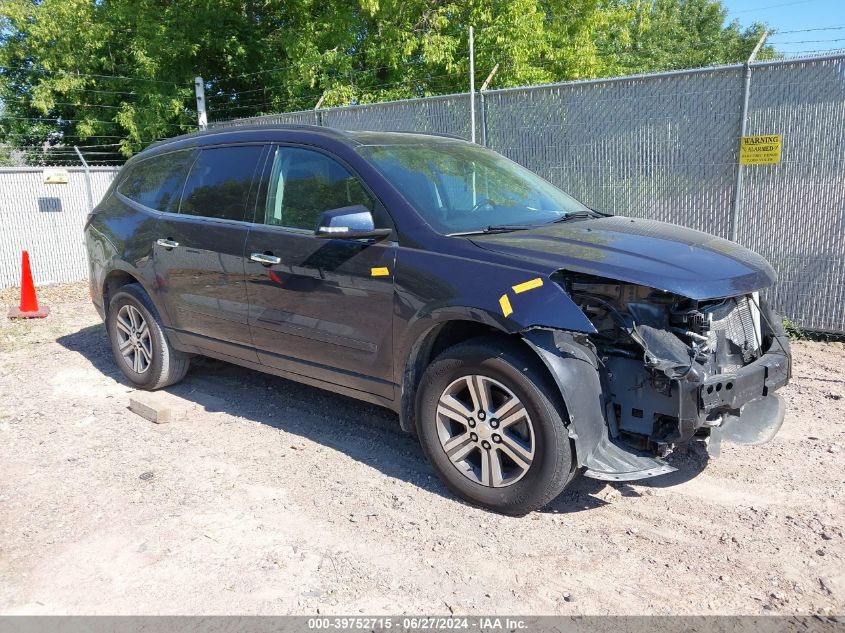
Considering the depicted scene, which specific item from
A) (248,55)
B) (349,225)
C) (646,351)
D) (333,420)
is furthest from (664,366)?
(248,55)

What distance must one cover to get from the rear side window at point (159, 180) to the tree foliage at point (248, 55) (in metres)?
9.18

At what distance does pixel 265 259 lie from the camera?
4.51 m

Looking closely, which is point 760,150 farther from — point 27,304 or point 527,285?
point 27,304

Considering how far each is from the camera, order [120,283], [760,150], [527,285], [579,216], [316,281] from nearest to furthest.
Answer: [527,285], [316,281], [579,216], [120,283], [760,150]

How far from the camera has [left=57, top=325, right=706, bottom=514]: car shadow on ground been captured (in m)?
3.99

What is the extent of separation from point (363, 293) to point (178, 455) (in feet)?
5.55

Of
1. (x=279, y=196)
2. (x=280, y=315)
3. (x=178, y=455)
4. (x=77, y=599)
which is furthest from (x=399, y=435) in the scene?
(x=77, y=599)

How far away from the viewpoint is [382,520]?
3.65 metres

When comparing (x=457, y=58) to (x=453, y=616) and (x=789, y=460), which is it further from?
(x=453, y=616)

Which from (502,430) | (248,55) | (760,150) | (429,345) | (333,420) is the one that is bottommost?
(333,420)

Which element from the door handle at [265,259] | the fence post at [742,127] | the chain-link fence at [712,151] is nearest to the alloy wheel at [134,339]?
the door handle at [265,259]

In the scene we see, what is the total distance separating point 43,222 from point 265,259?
30.5 ft

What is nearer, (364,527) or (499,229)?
(364,527)

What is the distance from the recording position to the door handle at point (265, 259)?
4.45 meters
